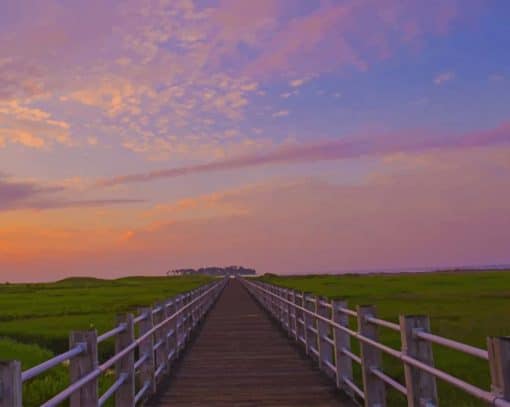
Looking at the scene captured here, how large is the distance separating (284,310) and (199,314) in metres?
4.88

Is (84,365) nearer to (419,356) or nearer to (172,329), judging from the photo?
(419,356)

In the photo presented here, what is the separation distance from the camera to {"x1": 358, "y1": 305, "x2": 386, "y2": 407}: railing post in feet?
24.7

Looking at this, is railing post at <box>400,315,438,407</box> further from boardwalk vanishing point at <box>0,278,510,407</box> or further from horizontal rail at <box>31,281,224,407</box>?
horizontal rail at <box>31,281,224,407</box>

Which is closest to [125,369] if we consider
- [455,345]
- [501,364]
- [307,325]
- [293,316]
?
[455,345]

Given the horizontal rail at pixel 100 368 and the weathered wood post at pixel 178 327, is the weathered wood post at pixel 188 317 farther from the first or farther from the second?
the horizontal rail at pixel 100 368

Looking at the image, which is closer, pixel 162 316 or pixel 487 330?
pixel 162 316

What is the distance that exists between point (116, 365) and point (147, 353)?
1725mm

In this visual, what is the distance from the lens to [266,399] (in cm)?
891

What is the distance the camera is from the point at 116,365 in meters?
7.73

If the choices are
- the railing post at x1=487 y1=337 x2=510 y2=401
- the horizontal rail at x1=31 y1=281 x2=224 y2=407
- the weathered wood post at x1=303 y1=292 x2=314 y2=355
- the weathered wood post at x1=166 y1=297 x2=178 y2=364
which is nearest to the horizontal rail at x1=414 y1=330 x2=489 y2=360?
the railing post at x1=487 y1=337 x2=510 y2=401

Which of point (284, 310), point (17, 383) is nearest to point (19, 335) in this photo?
point (284, 310)

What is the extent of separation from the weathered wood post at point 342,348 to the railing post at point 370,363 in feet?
4.85

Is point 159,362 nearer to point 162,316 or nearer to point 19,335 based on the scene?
point 162,316

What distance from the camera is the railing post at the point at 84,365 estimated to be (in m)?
5.65
